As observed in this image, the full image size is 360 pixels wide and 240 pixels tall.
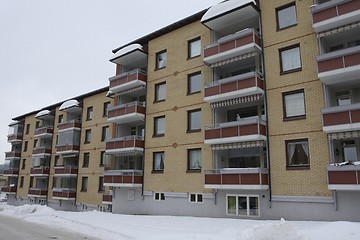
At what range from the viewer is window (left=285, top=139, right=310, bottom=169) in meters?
18.0

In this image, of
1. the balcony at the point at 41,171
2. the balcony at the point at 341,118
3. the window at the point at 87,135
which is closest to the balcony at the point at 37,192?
the balcony at the point at 41,171

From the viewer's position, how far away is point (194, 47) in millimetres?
25078

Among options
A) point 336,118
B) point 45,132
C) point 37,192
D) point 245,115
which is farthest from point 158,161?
point 45,132

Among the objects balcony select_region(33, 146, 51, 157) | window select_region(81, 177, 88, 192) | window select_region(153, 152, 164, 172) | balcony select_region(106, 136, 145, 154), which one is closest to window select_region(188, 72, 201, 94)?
window select_region(153, 152, 164, 172)

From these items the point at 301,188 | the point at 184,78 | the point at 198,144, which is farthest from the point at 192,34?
the point at 301,188

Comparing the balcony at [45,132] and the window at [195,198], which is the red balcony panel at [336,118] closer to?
the window at [195,198]

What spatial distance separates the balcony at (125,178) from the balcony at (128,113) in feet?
15.3

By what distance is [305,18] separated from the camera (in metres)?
19.1

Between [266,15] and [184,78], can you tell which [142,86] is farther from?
[266,15]

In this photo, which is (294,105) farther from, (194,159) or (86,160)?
(86,160)

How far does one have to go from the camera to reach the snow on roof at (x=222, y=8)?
20970 millimetres

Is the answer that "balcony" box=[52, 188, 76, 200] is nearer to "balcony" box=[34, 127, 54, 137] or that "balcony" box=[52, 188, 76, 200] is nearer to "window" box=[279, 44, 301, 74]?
"balcony" box=[34, 127, 54, 137]

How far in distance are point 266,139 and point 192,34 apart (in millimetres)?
10887

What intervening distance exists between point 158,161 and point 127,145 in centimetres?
323
